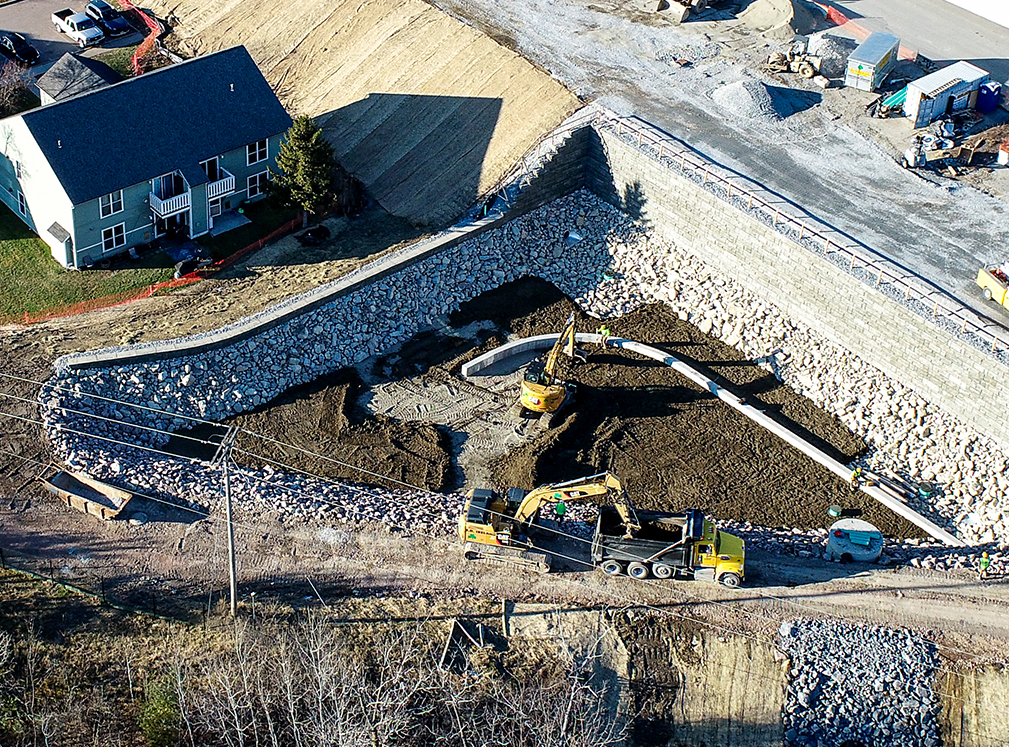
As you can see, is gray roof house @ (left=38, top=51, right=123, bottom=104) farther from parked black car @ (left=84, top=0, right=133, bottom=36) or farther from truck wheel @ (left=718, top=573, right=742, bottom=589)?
truck wheel @ (left=718, top=573, right=742, bottom=589)

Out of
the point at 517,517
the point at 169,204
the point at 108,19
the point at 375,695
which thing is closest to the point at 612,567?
the point at 517,517

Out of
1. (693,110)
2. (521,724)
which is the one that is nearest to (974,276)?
(693,110)

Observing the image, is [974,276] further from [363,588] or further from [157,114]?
[157,114]

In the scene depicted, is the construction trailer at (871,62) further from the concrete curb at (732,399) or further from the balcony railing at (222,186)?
A: the balcony railing at (222,186)

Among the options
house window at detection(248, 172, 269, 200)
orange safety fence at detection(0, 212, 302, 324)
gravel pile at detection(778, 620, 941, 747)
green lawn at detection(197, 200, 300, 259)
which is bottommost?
gravel pile at detection(778, 620, 941, 747)

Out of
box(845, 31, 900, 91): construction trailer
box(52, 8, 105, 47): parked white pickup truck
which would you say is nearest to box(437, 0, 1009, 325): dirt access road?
box(845, 31, 900, 91): construction trailer

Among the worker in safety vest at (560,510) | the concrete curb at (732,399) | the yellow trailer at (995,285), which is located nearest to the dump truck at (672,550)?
the worker in safety vest at (560,510)
